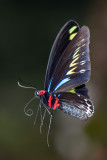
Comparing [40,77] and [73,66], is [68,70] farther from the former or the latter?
[40,77]

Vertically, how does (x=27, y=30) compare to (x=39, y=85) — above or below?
above

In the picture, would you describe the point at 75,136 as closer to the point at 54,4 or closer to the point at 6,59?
the point at 6,59

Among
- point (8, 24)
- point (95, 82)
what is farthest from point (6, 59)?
point (95, 82)

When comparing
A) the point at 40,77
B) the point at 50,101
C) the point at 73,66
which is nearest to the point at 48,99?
the point at 50,101

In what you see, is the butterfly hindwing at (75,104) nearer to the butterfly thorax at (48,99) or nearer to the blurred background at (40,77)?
the butterfly thorax at (48,99)

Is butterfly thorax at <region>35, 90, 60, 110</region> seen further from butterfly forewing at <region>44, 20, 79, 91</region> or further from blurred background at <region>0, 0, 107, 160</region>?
blurred background at <region>0, 0, 107, 160</region>

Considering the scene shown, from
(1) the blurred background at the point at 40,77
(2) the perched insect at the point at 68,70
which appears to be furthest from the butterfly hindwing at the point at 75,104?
(1) the blurred background at the point at 40,77
